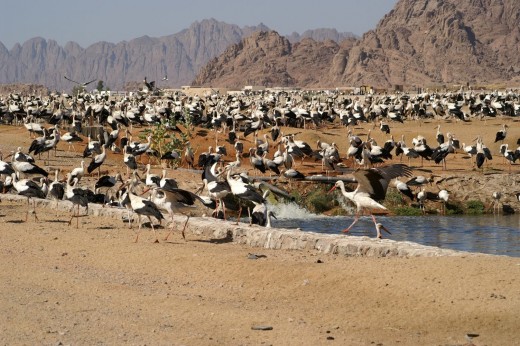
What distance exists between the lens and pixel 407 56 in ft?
565

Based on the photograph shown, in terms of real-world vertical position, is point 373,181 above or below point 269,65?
below

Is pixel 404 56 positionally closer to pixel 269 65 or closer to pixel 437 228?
pixel 269 65

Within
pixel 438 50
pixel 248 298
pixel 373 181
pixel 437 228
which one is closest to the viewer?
pixel 248 298

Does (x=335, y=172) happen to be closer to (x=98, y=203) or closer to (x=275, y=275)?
(x=98, y=203)

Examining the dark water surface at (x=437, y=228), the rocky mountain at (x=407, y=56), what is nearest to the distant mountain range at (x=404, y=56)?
the rocky mountain at (x=407, y=56)

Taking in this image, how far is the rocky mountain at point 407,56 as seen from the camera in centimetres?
16650

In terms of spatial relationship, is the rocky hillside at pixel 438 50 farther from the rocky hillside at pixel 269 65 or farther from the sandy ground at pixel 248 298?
the sandy ground at pixel 248 298

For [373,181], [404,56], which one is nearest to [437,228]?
[373,181]

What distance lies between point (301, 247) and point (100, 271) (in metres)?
3.19

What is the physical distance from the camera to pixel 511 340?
877cm

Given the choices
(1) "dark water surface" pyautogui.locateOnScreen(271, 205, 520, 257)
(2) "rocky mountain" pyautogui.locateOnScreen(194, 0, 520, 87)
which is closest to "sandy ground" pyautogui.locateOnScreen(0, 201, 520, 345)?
(1) "dark water surface" pyautogui.locateOnScreen(271, 205, 520, 257)

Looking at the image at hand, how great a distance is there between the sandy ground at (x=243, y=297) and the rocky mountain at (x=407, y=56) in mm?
145012

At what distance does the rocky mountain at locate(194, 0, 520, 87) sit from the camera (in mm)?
166500

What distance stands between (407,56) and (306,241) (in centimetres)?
16238
